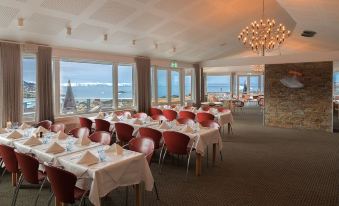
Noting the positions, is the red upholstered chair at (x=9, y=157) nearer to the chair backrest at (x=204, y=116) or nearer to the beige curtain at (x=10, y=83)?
the beige curtain at (x=10, y=83)

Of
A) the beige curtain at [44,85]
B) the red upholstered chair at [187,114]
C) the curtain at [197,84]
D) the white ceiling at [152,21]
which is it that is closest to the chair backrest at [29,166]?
the white ceiling at [152,21]

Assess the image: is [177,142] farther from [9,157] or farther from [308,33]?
[308,33]

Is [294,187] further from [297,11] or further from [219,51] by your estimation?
[219,51]

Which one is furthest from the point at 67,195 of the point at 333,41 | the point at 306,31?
the point at 333,41

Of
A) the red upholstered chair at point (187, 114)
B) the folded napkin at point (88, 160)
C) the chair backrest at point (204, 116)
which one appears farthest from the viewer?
the red upholstered chair at point (187, 114)

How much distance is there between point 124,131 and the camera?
564 cm

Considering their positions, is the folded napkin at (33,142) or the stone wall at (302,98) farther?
the stone wall at (302,98)

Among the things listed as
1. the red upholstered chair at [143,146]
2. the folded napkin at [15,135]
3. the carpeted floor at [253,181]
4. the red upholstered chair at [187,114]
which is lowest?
the carpeted floor at [253,181]

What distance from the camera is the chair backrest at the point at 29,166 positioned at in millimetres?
3000

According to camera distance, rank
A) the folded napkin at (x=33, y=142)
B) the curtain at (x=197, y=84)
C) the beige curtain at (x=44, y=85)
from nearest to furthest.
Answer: the folded napkin at (x=33, y=142) → the beige curtain at (x=44, y=85) → the curtain at (x=197, y=84)

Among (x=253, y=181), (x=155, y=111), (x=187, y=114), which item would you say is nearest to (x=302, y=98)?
(x=187, y=114)

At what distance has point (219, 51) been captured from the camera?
437 inches

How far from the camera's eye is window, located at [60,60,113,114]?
7.70 m

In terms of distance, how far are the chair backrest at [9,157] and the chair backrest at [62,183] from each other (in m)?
1.09
